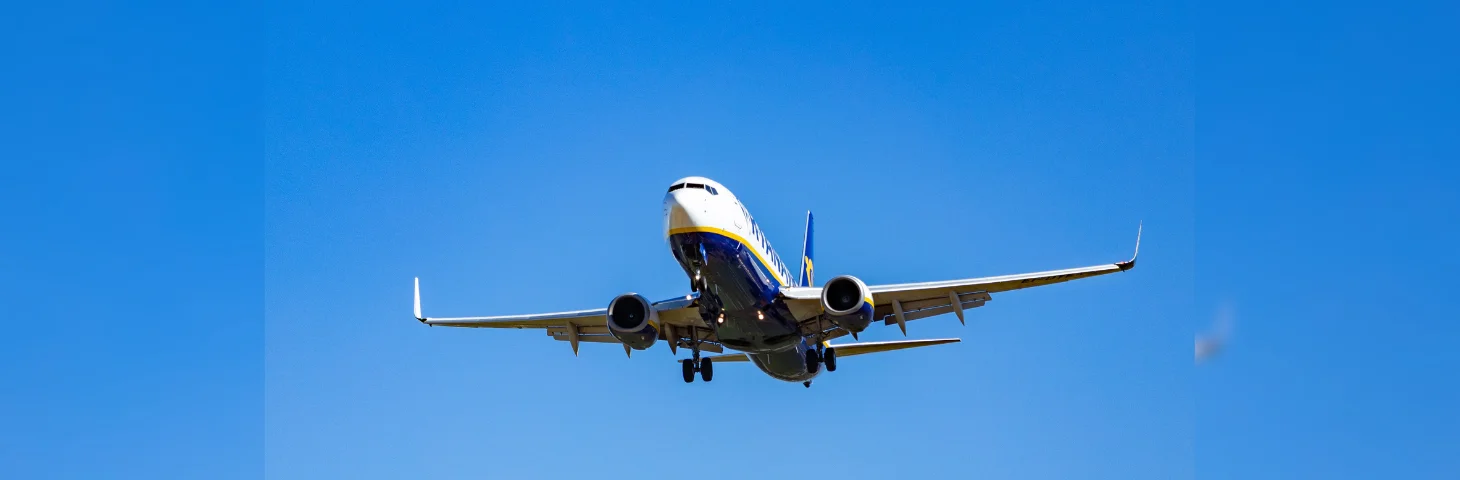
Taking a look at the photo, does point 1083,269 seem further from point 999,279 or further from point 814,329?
point 814,329

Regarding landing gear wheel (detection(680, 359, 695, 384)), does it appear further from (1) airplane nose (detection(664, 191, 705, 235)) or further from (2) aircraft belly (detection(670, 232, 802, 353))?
(1) airplane nose (detection(664, 191, 705, 235))

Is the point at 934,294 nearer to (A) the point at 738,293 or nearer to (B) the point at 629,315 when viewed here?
(A) the point at 738,293

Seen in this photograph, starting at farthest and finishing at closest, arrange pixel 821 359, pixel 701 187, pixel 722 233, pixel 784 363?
pixel 821 359 → pixel 784 363 → pixel 701 187 → pixel 722 233

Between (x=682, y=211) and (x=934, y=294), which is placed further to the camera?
(x=934, y=294)

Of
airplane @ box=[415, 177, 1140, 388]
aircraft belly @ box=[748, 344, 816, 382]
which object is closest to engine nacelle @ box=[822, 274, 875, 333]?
airplane @ box=[415, 177, 1140, 388]

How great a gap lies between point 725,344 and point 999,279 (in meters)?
7.96

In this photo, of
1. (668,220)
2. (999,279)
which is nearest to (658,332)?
(668,220)

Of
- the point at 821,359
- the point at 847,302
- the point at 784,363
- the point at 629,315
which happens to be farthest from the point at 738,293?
the point at 821,359

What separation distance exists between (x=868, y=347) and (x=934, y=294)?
17.5 feet

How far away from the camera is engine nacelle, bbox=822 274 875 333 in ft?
145

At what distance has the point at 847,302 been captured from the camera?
146ft

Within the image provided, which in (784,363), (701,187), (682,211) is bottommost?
(784,363)

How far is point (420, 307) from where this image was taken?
5050 cm

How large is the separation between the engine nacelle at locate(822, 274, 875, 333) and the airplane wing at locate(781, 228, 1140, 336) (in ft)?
2.46
